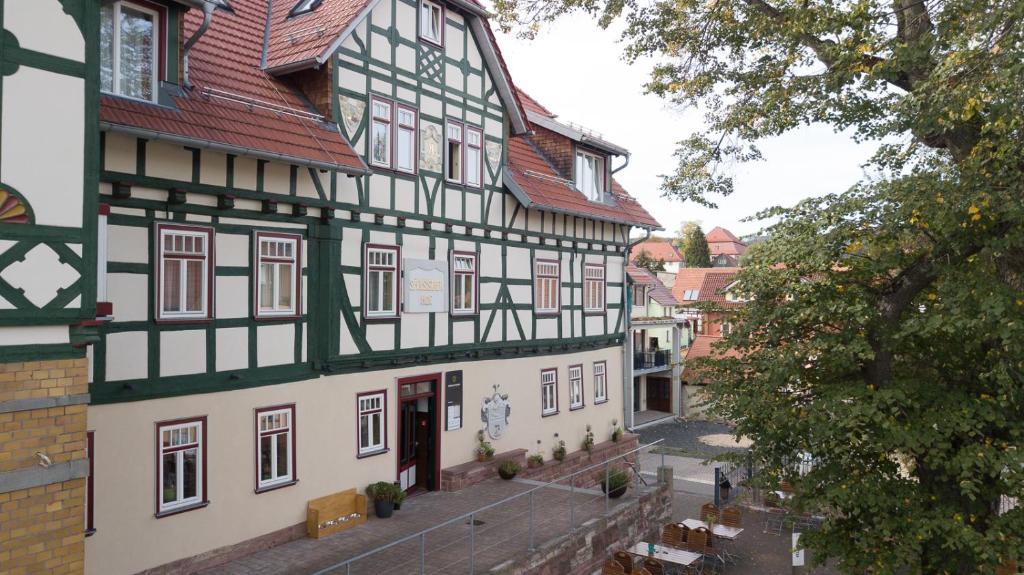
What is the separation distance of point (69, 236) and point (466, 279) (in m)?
9.73

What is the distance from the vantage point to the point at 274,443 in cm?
1166

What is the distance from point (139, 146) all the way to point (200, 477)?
15.4ft

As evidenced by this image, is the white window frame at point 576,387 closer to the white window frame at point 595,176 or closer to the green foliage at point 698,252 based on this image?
the white window frame at point 595,176

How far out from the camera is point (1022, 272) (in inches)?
333

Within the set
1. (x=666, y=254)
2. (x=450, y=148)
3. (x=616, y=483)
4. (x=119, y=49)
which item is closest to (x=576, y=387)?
(x=616, y=483)

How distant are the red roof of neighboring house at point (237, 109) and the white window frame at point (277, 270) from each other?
1393 mm

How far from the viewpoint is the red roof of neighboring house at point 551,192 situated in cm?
1722

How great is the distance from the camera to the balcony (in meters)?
35.3

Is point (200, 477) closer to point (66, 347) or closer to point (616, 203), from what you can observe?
point (66, 347)

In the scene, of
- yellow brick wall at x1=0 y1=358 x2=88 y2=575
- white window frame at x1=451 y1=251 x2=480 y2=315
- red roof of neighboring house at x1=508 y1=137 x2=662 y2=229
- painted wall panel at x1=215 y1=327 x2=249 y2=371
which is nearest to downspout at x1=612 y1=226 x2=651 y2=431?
red roof of neighboring house at x1=508 y1=137 x2=662 y2=229

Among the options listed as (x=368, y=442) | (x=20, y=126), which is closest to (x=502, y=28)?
(x=368, y=442)

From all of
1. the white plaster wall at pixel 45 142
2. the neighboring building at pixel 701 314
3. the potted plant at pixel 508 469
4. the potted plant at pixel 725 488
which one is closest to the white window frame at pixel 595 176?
the neighboring building at pixel 701 314

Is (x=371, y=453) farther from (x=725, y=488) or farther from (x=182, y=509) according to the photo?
(x=725, y=488)

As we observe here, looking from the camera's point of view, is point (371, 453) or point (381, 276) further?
point (381, 276)
